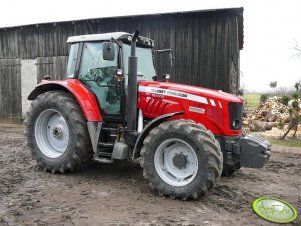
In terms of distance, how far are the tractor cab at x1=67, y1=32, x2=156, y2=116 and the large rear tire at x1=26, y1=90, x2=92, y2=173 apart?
470 mm

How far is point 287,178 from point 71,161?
4101 millimetres

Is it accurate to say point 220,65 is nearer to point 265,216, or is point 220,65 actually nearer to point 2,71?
point 265,216

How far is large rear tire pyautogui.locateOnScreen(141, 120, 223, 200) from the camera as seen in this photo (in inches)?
178

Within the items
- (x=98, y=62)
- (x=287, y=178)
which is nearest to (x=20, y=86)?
(x=98, y=62)

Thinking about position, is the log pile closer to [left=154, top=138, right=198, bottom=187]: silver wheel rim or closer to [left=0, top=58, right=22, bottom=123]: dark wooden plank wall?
[left=154, top=138, right=198, bottom=187]: silver wheel rim

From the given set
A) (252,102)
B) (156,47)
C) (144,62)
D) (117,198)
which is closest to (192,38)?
(156,47)

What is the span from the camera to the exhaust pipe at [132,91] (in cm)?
526

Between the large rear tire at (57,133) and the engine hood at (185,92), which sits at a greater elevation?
the engine hood at (185,92)

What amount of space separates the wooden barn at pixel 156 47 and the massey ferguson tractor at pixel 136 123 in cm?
473

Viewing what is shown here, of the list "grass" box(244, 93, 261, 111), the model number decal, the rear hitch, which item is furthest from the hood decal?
"grass" box(244, 93, 261, 111)

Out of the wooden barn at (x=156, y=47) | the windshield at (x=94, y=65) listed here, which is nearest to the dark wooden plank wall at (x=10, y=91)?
the wooden barn at (x=156, y=47)

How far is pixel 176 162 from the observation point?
15.9 feet

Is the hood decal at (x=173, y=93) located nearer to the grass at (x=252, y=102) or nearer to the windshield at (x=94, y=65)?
the windshield at (x=94, y=65)

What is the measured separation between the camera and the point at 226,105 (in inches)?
197
